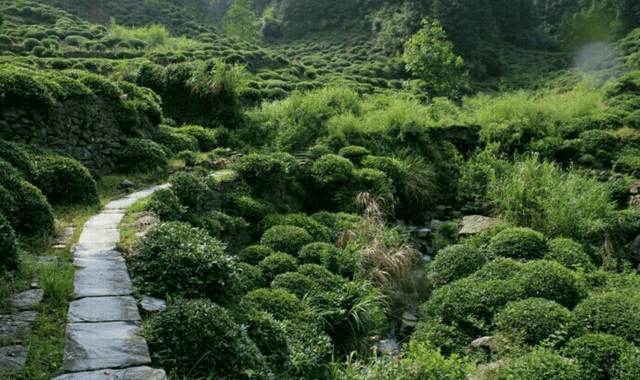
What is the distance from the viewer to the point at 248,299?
19.7 feet

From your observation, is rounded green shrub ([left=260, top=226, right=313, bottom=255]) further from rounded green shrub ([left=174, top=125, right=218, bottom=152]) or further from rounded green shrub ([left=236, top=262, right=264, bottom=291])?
rounded green shrub ([left=174, top=125, right=218, bottom=152])

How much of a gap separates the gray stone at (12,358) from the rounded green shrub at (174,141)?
8258mm

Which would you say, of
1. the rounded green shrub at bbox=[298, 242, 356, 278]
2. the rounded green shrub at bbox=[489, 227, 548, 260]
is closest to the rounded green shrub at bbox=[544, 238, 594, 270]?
the rounded green shrub at bbox=[489, 227, 548, 260]

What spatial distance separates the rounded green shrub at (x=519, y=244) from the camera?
927 cm

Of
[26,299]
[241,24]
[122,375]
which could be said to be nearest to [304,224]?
[26,299]

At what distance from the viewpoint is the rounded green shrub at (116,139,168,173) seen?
10055 millimetres

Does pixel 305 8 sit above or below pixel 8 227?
above

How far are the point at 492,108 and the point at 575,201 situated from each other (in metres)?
5.85

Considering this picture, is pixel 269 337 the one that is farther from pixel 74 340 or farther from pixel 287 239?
pixel 287 239

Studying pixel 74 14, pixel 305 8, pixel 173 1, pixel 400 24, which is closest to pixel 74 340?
pixel 400 24

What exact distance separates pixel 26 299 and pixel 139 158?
622cm

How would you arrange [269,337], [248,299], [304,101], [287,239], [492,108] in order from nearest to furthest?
[269,337], [248,299], [287,239], [304,101], [492,108]

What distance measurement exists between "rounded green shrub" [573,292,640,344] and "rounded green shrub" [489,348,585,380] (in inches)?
43.7

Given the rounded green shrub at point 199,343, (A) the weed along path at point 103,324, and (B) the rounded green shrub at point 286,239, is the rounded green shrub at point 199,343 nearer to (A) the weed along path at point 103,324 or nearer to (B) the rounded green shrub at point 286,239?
(A) the weed along path at point 103,324
